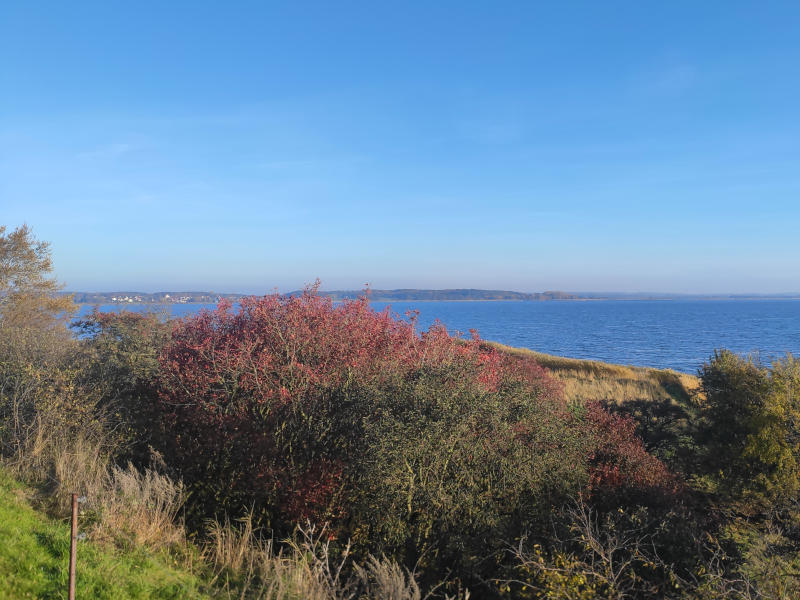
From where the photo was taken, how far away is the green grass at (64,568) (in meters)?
4.82

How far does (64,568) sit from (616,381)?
28509 mm

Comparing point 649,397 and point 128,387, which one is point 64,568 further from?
point 649,397

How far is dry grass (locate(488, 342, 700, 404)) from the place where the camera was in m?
24.2

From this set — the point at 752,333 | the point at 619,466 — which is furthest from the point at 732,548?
the point at 752,333

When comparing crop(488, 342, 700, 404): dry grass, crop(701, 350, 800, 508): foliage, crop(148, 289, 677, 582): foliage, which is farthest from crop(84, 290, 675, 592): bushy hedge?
crop(488, 342, 700, 404): dry grass

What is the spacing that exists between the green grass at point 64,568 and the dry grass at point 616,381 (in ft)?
61.3

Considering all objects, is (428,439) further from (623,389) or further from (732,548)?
(623,389)

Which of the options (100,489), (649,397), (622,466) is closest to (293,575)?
(100,489)

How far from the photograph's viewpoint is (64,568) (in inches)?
205

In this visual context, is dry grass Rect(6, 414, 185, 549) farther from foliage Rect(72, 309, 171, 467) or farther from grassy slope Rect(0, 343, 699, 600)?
foliage Rect(72, 309, 171, 467)

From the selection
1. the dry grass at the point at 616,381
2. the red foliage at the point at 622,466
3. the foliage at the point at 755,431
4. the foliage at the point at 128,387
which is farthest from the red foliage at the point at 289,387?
the dry grass at the point at 616,381

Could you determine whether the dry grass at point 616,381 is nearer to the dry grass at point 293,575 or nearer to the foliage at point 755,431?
the foliage at point 755,431

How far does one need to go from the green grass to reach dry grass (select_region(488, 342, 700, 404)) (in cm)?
1870

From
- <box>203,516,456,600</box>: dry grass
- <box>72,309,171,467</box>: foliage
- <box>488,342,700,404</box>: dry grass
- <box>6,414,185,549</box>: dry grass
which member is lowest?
<box>488,342,700,404</box>: dry grass
